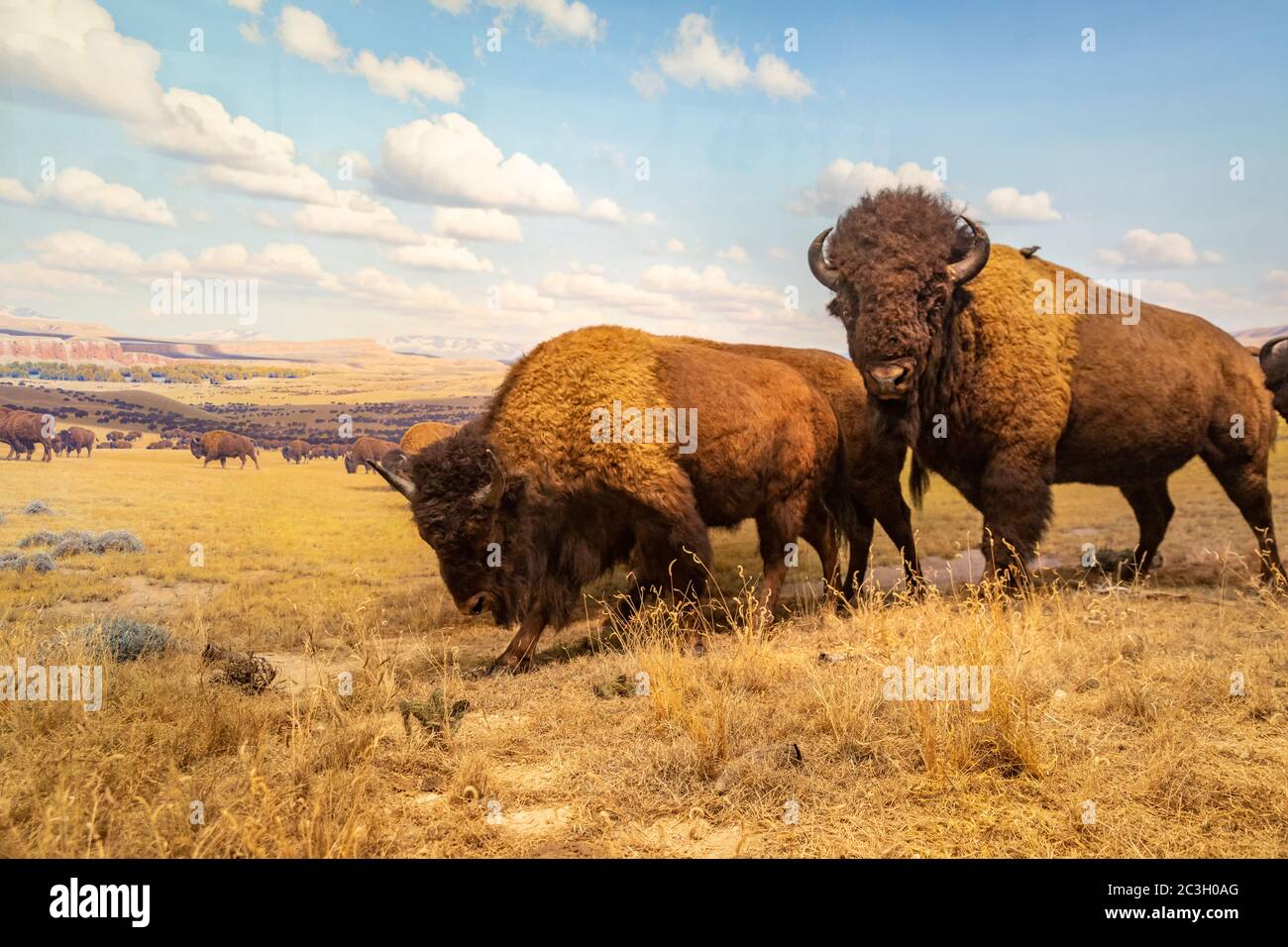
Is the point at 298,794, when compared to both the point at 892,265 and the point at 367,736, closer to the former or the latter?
the point at 367,736


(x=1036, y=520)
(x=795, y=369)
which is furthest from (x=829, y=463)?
(x=1036, y=520)

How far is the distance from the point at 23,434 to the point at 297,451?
1.91 meters

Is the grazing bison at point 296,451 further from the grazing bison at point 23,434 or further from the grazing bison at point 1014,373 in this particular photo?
the grazing bison at point 1014,373

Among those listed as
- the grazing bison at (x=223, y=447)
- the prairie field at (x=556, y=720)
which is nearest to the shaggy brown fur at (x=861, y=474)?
the prairie field at (x=556, y=720)

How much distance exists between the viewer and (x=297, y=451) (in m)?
7.04

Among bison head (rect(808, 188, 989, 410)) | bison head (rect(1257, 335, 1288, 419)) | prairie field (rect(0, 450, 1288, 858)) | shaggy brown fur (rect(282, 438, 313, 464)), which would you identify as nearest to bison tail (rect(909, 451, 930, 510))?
bison head (rect(808, 188, 989, 410))

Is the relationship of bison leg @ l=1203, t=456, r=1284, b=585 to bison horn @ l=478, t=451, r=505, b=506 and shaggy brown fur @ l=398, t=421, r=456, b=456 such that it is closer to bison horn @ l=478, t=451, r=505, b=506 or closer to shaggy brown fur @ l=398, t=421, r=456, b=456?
bison horn @ l=478, t=451, r=505, b=506

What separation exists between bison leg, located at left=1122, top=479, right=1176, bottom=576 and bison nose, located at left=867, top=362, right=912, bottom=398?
347 cm

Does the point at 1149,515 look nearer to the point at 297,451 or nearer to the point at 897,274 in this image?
the point at 897,274

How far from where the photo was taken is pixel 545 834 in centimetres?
292

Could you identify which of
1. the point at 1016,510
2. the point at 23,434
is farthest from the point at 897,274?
the point at 23,434

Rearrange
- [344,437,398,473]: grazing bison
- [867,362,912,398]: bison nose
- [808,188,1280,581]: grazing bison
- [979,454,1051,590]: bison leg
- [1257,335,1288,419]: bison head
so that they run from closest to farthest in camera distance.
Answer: [867,362,912,398]: bison nose → [808,188,1280,581]: grazing bison → [979,454,1051,590]: bison leg → [1257,335,1288,419]: bison head → [344,437,398,473]: grazing bison

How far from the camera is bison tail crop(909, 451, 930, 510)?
744 centimetres
